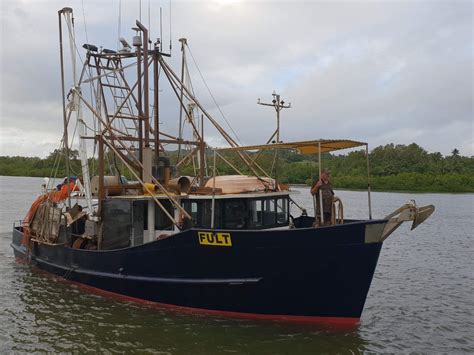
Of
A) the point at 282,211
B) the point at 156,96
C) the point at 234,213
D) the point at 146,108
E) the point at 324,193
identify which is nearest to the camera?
the point at 324,193

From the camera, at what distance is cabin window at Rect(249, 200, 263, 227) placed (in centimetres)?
1139

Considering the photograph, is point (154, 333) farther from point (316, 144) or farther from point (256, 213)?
point (316, 144)

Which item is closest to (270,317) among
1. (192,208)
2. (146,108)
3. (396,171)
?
(192,208)

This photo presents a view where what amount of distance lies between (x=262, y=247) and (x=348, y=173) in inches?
3014

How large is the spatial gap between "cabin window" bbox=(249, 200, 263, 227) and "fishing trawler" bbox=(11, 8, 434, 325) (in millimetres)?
25

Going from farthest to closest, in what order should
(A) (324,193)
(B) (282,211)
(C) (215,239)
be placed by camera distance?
(B) (282,211), (A) (324,193), (C) (215,239)

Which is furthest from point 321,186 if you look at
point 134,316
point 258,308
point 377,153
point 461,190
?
point 377,153

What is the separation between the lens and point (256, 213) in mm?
11516

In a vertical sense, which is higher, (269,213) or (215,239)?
(269,213)

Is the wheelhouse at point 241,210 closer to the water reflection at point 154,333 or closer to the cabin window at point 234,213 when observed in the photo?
the cabin window at point 234,213

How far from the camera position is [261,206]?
11.6 metres

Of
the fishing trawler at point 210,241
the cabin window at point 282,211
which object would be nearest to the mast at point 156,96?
the fishing trawler at point 210,241

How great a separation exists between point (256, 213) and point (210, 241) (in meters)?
1.68

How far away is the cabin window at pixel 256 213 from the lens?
1139 centimetres
